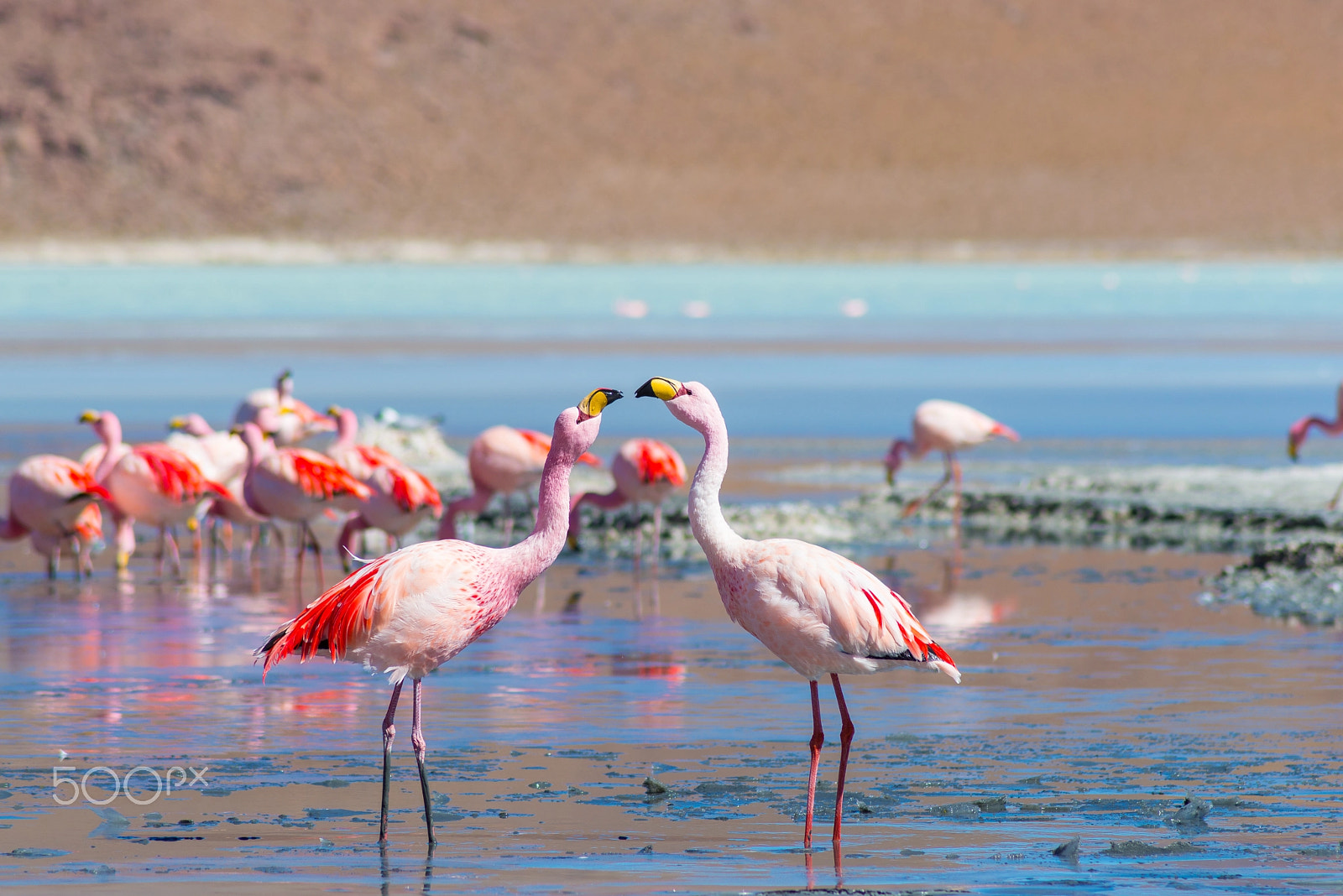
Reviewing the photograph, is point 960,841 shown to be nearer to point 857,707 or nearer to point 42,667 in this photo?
point 857,707

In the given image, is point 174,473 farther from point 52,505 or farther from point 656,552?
point 656,552

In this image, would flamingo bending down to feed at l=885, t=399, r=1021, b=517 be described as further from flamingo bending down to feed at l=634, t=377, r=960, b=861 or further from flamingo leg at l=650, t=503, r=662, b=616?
flamingo bending down to feed at l=634, t=377, r=960, b=861

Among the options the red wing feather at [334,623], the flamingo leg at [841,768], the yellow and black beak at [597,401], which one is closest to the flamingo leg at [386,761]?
the red wing feather at [334,623]

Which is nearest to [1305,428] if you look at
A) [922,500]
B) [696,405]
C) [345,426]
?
[922,500]

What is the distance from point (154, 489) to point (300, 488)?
0.90 m

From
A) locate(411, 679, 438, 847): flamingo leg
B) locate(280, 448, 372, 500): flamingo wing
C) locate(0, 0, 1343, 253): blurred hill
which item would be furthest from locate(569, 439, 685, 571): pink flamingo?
locate(0, 0, 1343, 253): blurred hill

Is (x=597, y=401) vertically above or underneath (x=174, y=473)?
above

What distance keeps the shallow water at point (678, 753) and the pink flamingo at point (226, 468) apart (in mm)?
1831

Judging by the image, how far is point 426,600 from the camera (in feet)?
20.4

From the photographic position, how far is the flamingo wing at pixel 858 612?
20.4 ft

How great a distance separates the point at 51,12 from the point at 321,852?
108521mm

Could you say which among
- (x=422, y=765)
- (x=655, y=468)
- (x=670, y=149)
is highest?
(x=670, y=149)

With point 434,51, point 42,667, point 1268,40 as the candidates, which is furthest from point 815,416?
point 1268,40

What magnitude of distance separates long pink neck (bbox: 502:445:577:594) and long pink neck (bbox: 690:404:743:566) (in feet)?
1.32
